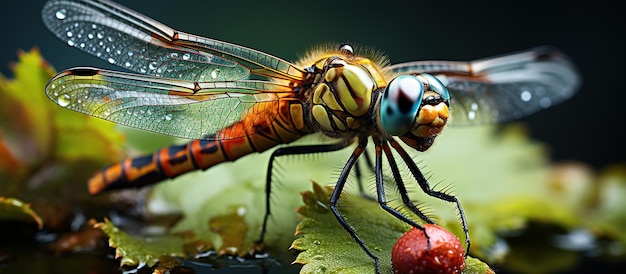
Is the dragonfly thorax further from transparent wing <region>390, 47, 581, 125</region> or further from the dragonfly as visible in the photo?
transparent wing <region>390, 47, 581, 125</region>

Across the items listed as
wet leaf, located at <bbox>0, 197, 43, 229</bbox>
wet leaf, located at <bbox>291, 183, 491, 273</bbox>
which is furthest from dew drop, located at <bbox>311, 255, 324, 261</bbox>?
wet leaf, located at <bbox>0, 197, 43, 229</bbox>

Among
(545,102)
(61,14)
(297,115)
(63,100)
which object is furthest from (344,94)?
(545,102)

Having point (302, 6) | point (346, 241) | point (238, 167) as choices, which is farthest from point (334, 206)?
point (302, 6)

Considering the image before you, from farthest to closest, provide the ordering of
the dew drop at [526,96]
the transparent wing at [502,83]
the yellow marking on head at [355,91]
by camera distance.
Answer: the dew drop at [526,96]
the transparent wing at [502,83]
the yellow marking on head at [355,91]

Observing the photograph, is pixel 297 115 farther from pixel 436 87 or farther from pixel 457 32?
pixel 457 32

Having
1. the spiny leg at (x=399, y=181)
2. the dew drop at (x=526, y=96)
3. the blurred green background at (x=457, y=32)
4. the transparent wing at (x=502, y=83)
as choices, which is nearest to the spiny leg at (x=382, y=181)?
the spiny leg at (x=399, y=181)

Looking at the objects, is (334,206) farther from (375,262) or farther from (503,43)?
(503,43)

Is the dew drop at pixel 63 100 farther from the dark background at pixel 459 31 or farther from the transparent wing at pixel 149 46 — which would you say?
the dark background at pixel 459 31
